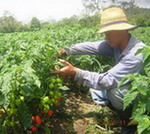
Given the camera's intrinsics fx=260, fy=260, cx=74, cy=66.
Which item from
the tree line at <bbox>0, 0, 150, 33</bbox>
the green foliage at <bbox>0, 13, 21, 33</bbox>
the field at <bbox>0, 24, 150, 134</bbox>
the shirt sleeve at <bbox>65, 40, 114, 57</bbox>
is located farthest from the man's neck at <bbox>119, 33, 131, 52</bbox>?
the green foliage at <bbox>0, 13, 21, 33</bbox>

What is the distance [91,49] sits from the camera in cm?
395

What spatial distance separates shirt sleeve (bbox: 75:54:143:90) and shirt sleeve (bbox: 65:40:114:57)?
0.79 m

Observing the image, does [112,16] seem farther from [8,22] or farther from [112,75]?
[8,22]

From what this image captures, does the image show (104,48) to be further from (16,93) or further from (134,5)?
(134,5)

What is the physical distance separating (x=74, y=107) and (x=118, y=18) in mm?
1808

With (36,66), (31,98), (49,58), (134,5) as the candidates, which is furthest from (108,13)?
(134,5)

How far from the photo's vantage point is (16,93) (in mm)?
2568

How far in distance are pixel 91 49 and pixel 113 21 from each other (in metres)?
0.80

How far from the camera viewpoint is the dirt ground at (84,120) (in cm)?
358

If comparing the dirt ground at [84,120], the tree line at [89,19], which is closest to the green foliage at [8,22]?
the tree line at [89,19]

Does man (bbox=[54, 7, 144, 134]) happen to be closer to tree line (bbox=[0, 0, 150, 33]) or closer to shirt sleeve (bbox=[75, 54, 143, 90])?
shirt sleeve (bbox=[75, 54, 143, 90])

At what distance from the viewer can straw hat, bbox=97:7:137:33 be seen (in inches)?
123

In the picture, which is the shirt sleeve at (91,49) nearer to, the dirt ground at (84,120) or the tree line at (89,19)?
the dirt ground at (84,120)

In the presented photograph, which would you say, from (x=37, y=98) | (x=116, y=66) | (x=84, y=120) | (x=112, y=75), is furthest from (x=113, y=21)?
(x=84, y=120)
